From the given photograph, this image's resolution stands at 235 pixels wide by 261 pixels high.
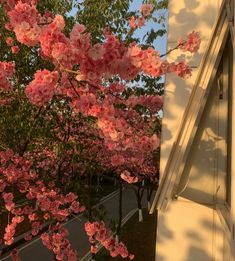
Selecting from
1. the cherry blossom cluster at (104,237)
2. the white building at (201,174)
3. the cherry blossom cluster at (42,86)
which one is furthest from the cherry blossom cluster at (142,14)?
the cherry blossom cluster at (104,237)

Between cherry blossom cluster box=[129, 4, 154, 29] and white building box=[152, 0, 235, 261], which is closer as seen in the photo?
white building box=[152, 0, 235, 261]

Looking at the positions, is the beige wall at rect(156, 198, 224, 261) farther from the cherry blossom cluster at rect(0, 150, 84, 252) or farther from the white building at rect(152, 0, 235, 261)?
the cherry blossom cluster at rect(0, 150, 84, 252)

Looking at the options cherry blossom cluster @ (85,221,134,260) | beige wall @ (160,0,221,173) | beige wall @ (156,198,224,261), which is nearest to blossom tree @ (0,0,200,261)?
cherry blossom cluster @ (85,221,134,260)

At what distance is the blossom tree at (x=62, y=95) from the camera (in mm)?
2365

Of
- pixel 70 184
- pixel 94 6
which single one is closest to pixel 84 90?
pixel 94 6

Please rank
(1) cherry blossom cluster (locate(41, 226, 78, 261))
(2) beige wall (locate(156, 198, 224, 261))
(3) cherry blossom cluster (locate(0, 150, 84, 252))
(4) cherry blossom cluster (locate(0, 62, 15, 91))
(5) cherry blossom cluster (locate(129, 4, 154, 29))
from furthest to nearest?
(1) cherry blossom cluster (locate(41, 226, 78, 261)), (3) cherry blossom cluster (locate(0, 150, 84, 252)), (5) cherry blossom cluster (locate(129, 4, 154, 29)), (2) beige wall (locate(156, 198, 224, 261)), (4) cherry blossom cluster (locate(0, 62, 15, 91))

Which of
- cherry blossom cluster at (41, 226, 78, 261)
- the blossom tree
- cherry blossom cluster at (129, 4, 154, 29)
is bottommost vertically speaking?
cherry blossom cluster at (41, 226, 78, 261)

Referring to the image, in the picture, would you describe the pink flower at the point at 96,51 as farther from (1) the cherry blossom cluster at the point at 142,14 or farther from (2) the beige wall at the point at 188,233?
(2) the beige wall at the point at 188,233

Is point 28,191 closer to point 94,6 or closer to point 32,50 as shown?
point 32,50

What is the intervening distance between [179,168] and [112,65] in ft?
3.32

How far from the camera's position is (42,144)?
6871 mm

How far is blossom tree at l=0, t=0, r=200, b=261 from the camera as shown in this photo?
2365 millimetres

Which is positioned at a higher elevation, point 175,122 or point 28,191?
point 175,122

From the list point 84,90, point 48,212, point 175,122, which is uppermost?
point 84,90
